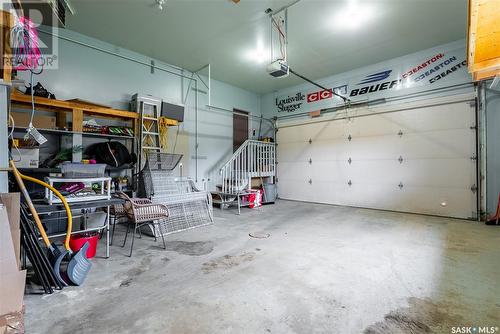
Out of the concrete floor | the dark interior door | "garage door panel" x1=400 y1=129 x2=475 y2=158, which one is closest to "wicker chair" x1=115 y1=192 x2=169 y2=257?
the concrete floor

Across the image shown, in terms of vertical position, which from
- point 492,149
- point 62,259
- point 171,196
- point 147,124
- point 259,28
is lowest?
point 62,259

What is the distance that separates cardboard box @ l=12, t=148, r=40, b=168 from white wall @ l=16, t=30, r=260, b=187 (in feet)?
4.55

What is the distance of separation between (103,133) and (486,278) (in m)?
5.90

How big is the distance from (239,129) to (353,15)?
4710mm

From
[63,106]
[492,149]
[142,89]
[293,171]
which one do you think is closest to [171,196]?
[63,106]

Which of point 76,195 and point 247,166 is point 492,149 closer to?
point 247,166

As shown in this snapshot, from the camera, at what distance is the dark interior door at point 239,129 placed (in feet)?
25.8

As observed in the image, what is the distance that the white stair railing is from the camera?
6.46 m

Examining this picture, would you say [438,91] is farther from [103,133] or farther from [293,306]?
[103,133]

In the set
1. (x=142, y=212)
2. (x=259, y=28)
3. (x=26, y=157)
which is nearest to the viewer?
(x=142, y=212)

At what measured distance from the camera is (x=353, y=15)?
13.6 feet

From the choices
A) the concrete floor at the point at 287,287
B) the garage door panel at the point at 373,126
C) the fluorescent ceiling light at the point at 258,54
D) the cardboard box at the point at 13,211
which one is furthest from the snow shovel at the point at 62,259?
the garage door panel at the point at 373,126

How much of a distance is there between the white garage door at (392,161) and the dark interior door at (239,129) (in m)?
1.58

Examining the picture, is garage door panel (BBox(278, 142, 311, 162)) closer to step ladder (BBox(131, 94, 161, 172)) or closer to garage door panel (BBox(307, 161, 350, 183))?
garage door panel (BBox(307, 161, 350, 183))
